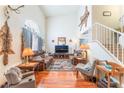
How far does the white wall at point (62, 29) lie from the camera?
6.38 meters

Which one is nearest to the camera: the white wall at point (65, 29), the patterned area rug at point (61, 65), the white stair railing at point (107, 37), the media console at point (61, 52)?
the white stair railing at point (107, 37)

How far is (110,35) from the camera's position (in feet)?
16.9

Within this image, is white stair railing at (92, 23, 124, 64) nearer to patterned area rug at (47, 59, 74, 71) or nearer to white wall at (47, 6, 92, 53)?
white wall at (47, 6, 92, 53)

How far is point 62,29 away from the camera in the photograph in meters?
6.50

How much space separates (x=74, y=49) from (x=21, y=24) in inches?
90.8

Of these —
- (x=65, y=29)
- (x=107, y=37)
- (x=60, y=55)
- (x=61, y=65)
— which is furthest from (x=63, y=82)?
(x=61, y=65)

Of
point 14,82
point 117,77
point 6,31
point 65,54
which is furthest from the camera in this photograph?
point 65,54

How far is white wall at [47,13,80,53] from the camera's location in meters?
6.38

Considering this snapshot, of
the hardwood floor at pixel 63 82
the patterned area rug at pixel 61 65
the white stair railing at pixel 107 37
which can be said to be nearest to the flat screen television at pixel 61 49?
the patterned area rug at pixel 61 65

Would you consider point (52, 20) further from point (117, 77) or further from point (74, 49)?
point (117, 77)

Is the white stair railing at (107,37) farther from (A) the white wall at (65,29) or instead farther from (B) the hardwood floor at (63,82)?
(B) the hardwood floor at (63,82)

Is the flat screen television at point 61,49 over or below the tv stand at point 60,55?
over

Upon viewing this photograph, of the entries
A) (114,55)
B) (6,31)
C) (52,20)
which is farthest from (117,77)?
(52,20)

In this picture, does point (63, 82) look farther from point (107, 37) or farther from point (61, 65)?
point (61, 65)
